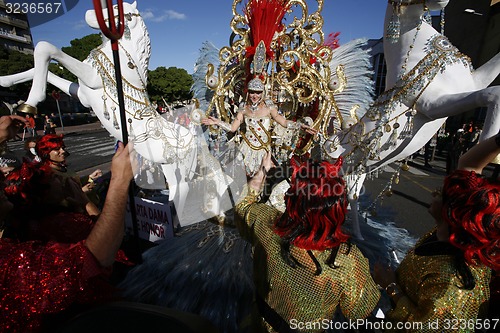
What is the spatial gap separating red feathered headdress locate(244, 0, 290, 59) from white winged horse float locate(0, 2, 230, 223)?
121 cm

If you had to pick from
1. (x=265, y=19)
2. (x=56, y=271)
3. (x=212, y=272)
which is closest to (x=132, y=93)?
(x=265, y=19)

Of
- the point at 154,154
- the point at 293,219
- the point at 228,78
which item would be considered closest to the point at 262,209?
the point at 293,219

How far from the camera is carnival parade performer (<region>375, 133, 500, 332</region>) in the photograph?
99 centimetres

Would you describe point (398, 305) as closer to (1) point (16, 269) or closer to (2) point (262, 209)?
(2) point (262, 209)

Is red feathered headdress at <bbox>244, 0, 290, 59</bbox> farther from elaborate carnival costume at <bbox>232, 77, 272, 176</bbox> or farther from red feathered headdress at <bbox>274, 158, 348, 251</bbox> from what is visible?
red feathered headdress at <bbox>274, 158, 348, 251</bbox>

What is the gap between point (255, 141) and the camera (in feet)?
8.45

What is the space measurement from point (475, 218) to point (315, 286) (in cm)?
67

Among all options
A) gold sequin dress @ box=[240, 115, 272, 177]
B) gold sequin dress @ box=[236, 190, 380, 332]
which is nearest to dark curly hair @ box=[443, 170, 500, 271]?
gold sequin dress @ box=[236, 190, 380, 332]

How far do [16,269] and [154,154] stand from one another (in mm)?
2261

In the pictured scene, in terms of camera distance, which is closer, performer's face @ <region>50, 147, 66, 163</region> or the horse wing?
performer's face @ <region>50, 147, 66, 163</region>

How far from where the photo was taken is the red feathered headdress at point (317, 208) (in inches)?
43.5

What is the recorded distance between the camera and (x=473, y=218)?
3.26 ft

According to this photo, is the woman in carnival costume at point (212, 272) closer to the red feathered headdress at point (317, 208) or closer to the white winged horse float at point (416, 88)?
the white winged horse float at point (416, 88)

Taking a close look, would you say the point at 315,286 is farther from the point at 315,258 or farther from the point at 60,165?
the point at 60,165
